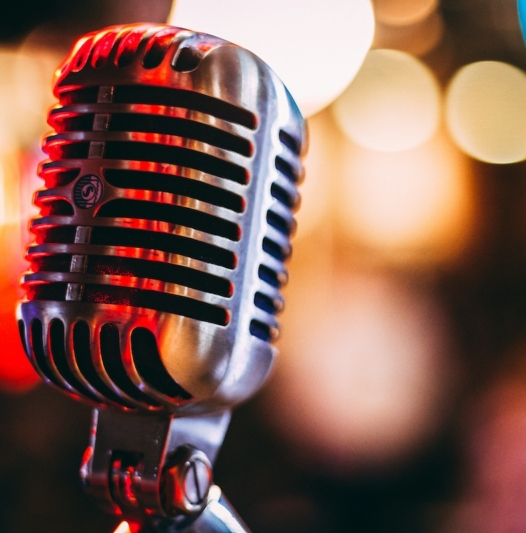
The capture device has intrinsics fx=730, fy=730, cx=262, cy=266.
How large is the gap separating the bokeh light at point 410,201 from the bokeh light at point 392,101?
0.08m

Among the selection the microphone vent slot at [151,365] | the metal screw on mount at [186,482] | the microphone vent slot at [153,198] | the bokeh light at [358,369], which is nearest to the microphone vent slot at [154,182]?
the microphone vent slot at [153,198]

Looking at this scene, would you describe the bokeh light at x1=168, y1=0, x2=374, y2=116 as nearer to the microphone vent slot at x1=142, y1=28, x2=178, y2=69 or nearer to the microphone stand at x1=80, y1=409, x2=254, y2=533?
the microphone vent slot at x1=142, y1=28, x2=178, y2=69

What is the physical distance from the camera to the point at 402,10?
394 centimetres

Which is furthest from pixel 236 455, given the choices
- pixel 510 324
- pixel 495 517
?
pixel 510 324

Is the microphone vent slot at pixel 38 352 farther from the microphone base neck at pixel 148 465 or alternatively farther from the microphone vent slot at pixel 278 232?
the microphone vent slot at pixel 278 232

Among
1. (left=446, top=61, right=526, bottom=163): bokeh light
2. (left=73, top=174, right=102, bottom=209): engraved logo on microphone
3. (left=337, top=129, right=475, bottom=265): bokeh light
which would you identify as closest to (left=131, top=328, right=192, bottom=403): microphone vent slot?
(left=73, top=174, right=102, bottom=209): engraved logo on microphone

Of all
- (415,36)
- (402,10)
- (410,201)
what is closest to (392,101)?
(415,36)

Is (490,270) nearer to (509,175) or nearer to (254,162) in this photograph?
(509,175)

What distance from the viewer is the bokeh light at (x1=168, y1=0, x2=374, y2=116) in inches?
94.7

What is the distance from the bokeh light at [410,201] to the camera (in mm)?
3871

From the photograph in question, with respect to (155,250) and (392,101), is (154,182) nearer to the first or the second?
(155,250)

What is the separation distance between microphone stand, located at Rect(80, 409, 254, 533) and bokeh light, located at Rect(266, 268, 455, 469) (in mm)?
2933

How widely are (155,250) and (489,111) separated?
12.5 feet

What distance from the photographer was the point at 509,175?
3.87 metres
